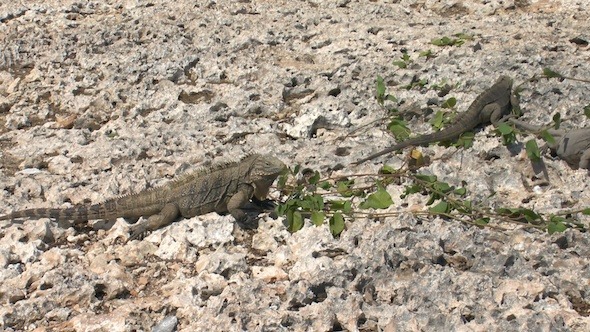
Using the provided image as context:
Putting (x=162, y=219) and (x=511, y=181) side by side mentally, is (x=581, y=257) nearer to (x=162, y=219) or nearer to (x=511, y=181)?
(x=511, y=181)

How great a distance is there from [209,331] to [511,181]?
249 centimetres

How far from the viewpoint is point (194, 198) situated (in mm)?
4656

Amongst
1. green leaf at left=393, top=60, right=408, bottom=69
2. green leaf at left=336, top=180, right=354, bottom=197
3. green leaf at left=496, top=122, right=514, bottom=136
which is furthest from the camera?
green leaf at left=393, top=60, right=408, bottom=69

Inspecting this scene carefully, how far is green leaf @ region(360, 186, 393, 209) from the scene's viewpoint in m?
4.43

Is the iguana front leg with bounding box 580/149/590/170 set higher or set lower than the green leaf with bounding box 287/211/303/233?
lower

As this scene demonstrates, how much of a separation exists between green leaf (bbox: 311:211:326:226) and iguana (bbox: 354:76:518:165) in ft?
4.43

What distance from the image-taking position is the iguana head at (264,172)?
4645mm

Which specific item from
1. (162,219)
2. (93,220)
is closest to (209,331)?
(162,219)

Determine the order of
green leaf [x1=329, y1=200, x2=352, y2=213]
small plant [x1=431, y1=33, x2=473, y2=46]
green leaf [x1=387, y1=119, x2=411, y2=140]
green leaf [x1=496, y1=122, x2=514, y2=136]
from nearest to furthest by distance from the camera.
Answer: green leaf [x1=329, y1=200, x2=352, y2=213] → green leaf [x1=496, y1=122, x2=514, y2=136] → green leaf [x1=387, y1=119, x2=411, y2=140] → small plant [x1=431, y1=33, x2=473, y2=46]

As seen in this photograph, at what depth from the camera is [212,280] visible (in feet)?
12.5

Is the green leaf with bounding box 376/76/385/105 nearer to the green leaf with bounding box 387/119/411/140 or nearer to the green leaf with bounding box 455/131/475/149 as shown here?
the green leaf with bounding box 387/119/411/140

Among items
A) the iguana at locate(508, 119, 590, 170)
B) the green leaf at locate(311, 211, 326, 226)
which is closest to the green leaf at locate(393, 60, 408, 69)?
the iguana at locate(508, 119, 590, 170)

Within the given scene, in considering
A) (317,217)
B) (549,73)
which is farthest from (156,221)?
(549,73)

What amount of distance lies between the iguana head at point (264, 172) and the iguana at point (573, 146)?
2041 mm
